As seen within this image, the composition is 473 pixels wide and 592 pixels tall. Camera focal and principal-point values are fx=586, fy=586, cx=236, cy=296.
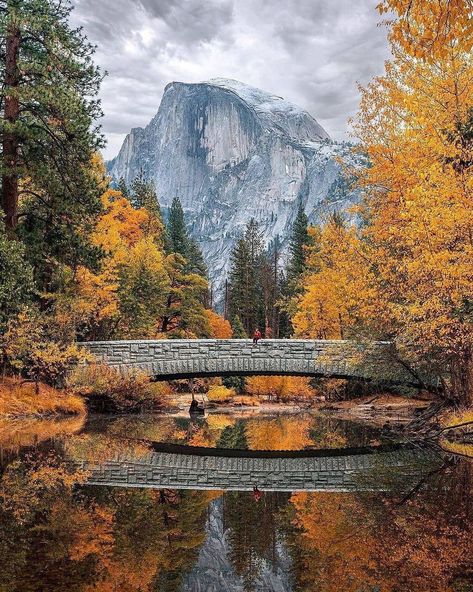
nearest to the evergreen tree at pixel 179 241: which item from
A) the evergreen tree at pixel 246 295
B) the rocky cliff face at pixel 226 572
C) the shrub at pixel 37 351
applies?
the evergreen tree at pixel 246 295

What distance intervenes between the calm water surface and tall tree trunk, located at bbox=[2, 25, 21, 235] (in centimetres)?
1064

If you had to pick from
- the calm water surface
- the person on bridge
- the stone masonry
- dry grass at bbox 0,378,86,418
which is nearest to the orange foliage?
the stone masonry

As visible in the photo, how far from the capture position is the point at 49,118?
60.4 ft

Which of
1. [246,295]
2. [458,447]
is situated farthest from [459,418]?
[246,295]

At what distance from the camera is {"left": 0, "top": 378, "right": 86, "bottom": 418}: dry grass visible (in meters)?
17.8

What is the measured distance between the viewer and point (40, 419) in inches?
682

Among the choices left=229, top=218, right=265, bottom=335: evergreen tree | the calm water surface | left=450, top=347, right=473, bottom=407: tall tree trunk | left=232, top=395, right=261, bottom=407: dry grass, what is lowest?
left=232, top=395, right=261, bottom=407: dry grass

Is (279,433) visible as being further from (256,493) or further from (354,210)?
(256,493)

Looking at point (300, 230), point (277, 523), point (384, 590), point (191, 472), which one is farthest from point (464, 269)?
point (300, 230)

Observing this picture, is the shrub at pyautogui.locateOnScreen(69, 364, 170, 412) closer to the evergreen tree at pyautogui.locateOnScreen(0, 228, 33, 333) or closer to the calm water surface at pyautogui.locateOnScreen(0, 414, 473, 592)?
the evergreen tree at pyautogui.locateOnScreen(0, 228, 33, 333)

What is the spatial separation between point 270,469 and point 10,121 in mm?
13132

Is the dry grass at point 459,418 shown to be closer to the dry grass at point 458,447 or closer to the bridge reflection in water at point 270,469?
the dry grass at point 458,447

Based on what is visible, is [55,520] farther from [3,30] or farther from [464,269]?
[3,30]

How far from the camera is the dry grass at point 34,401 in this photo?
58.3ft
